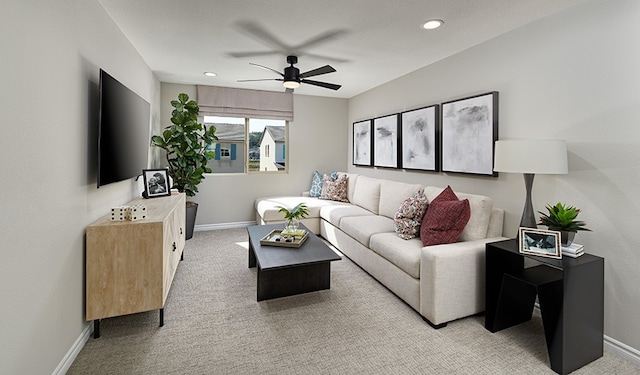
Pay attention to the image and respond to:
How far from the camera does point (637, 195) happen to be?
194 cm

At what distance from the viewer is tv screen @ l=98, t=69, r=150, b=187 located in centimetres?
218

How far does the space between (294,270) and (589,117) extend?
2.60 meters

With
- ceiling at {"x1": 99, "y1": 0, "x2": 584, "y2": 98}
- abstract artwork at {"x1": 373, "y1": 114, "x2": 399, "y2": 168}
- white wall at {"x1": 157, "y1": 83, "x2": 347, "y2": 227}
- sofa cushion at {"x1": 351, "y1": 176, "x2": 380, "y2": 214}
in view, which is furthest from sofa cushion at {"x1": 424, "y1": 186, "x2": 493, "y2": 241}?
white wall at {"x1": 157, "y1": 83, "x2": 347, "y2": 227}

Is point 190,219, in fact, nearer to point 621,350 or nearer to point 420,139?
point 420,139

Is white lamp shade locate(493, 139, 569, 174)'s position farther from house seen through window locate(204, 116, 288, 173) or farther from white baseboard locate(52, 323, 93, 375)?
house seen through window locate(204, 116, 288, 173)

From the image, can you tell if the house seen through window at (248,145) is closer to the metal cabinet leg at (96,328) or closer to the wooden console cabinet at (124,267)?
the wooden console cabinet at (124,267)

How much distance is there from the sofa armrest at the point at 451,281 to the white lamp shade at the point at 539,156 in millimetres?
697

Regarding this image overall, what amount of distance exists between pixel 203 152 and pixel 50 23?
304cm

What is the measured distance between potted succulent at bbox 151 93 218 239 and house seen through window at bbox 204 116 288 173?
748 mm

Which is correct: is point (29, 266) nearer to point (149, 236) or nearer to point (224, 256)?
point (149, 236)

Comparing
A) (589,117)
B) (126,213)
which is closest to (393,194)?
(589,117)

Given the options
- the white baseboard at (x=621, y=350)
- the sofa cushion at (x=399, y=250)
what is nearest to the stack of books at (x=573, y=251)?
the white baseboard at (x=621, y=350)

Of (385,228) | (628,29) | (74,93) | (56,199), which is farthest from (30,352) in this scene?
(628,29)

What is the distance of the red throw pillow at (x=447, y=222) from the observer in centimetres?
256
